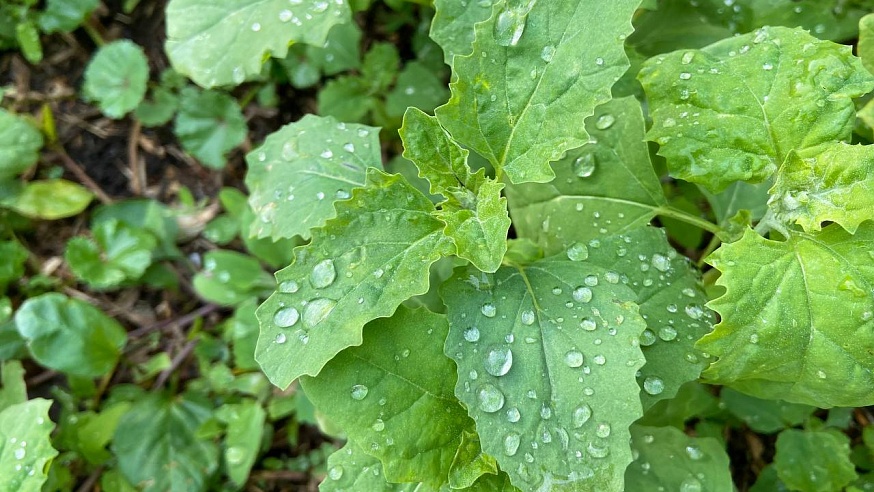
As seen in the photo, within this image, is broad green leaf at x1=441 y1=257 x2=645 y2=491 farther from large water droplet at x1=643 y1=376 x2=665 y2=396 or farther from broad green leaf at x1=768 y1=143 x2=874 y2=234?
broad green leaf at x1=768 y1=143 x2=874 y2=234

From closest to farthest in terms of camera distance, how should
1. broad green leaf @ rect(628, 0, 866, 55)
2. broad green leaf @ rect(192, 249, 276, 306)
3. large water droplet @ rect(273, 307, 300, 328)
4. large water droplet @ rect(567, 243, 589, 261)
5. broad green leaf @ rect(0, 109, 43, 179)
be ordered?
large water droplet @ rect(273, 307, 300, 328) → large water droplet @ rect(567, 243, 589, 261) → broad green leaf @ rect(628, 0, 866, 55) → broad green leaf @ rect(192, 249, 276, 306) → broad green leaf @ rect(0, 109, 43, 179)

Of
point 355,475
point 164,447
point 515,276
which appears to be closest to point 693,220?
point 515,276

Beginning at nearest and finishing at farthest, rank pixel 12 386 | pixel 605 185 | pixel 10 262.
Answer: pixel 605 185 → pixel 12 386 → pixel 10 262

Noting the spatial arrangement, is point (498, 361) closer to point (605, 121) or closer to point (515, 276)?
point (515, 276)

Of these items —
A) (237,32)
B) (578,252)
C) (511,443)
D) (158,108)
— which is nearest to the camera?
(511,443)

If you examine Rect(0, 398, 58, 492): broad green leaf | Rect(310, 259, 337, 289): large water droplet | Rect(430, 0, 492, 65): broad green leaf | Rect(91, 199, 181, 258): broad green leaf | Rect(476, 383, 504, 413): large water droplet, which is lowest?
Rect(91, 199, 181, 258): broad green leaf

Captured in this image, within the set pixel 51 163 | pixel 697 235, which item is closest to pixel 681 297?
pixel 697 235

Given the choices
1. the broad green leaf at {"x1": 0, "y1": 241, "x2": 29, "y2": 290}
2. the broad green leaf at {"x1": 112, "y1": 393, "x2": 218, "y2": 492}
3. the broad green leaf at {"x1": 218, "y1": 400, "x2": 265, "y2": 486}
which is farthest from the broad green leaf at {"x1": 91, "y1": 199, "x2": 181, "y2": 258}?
the broad green leaf at {"x1": 218, "y1": 400, "x2": 265, "y2": 486}

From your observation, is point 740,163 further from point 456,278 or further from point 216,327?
point 216,327
